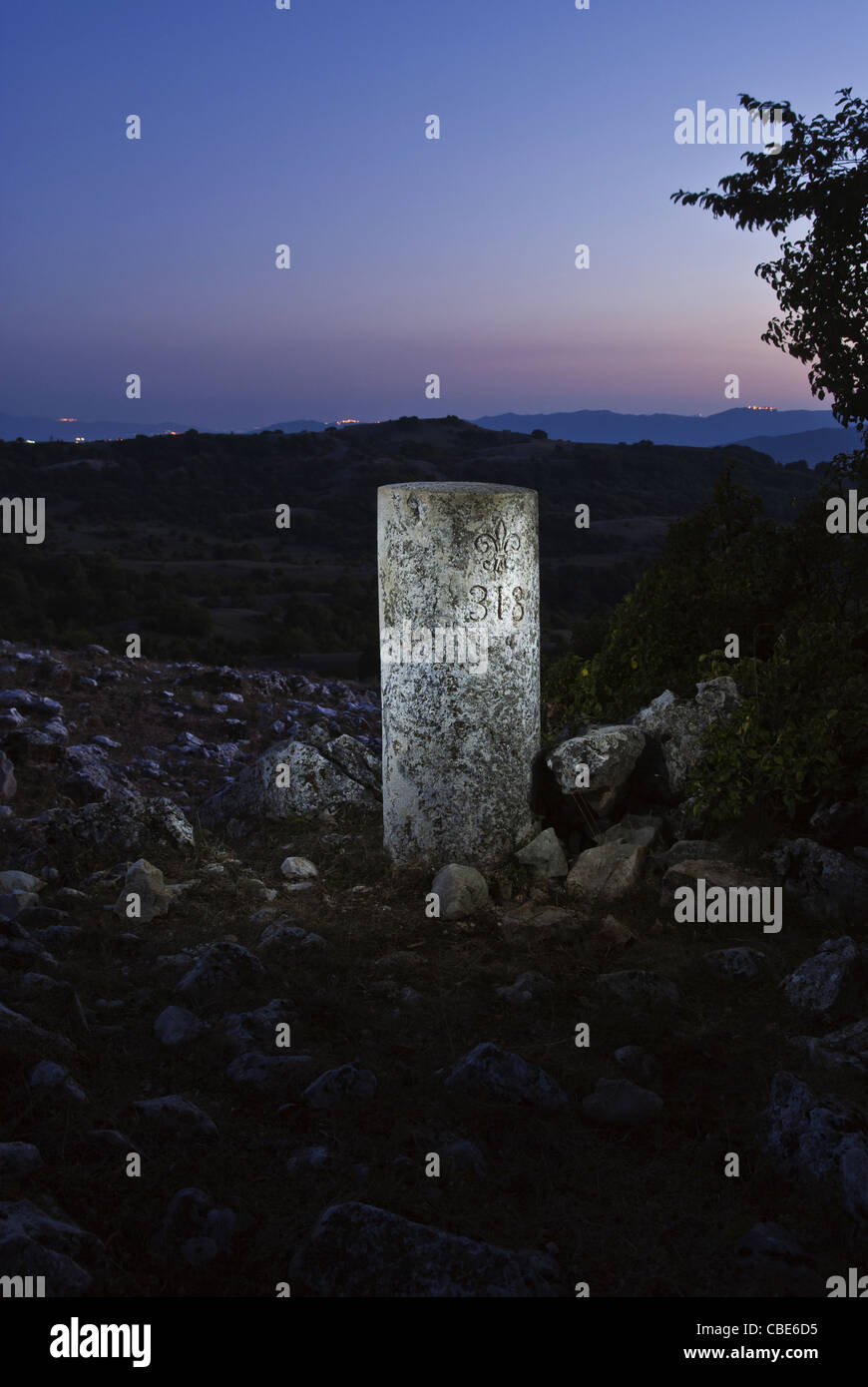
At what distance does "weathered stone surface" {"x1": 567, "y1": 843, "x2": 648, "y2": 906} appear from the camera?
289 inches

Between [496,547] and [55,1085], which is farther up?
[496,547]

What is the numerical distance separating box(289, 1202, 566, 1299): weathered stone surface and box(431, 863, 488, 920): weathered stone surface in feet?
10.6

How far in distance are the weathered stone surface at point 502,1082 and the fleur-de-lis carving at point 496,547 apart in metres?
3.22

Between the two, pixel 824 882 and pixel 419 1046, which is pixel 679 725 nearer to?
pixel 824 882

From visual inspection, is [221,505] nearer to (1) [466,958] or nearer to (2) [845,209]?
(2) [845,209]

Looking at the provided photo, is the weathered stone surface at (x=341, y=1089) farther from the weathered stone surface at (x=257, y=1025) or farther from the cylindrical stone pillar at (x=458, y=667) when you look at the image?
the cylindrical stone pillar at (x=458, y=667)

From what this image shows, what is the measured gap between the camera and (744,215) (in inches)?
459

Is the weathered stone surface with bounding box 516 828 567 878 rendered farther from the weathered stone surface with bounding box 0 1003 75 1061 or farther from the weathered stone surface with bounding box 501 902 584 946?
the weathered stone surface with bounding box 0 1003 75 1061

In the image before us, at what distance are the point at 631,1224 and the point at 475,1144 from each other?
0.71 meters

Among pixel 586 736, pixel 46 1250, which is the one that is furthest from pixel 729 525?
pixel 46 1250

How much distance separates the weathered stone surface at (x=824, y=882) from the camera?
682 cm

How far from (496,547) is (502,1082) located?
3.47 meters

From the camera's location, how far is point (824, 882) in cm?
693

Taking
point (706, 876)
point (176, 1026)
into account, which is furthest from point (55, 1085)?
point (706, 876)
